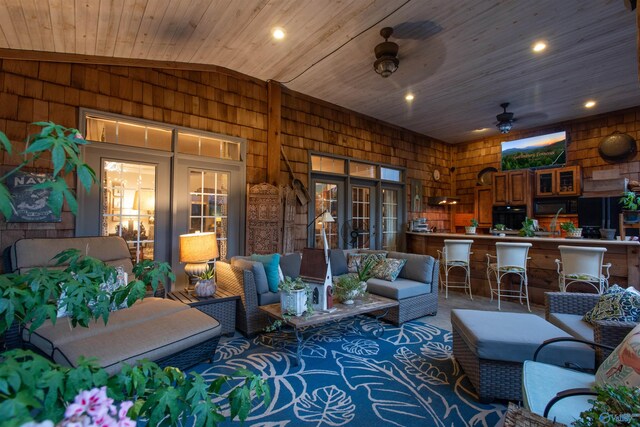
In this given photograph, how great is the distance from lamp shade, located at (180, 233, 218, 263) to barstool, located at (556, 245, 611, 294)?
14.9 feet

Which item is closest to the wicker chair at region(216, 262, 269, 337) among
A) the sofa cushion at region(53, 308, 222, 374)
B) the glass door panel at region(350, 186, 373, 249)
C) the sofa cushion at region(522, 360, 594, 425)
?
the sofa cushion at region(53, 308, 222, 374)

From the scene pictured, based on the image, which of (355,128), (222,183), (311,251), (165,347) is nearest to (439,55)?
(355,128)

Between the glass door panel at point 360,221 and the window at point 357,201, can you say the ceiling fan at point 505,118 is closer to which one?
the window at point 357,201

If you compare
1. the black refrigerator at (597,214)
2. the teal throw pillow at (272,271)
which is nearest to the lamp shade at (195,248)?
the teal throw pillow at (272,271)

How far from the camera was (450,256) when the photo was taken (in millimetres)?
5277

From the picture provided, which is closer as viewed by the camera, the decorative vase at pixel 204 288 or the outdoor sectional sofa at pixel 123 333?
the outdoor sectional sofa at pixel 123 333

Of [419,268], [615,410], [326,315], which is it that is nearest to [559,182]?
[419,268]

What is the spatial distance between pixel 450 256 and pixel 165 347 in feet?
14.6

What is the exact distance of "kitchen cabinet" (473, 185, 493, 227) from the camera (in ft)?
25.8

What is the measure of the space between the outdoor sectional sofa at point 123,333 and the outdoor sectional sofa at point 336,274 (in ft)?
2.20

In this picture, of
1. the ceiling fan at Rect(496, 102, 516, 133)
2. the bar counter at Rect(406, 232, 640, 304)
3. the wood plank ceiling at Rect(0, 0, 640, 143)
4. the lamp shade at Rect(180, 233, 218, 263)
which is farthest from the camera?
the ceiling fan at Rect(496, 102, 516, 133)

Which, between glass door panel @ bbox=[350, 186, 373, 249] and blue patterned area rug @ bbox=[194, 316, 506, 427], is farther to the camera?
glass door panel @ bbox=[350, 186, 373, 249]

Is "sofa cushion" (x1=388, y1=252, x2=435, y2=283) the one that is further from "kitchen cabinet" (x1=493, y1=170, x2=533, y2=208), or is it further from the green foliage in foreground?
"kitchen cabinet" (x1=493, y1=170, x2=533, y2=208)

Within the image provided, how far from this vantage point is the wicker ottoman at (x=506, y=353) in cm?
213
